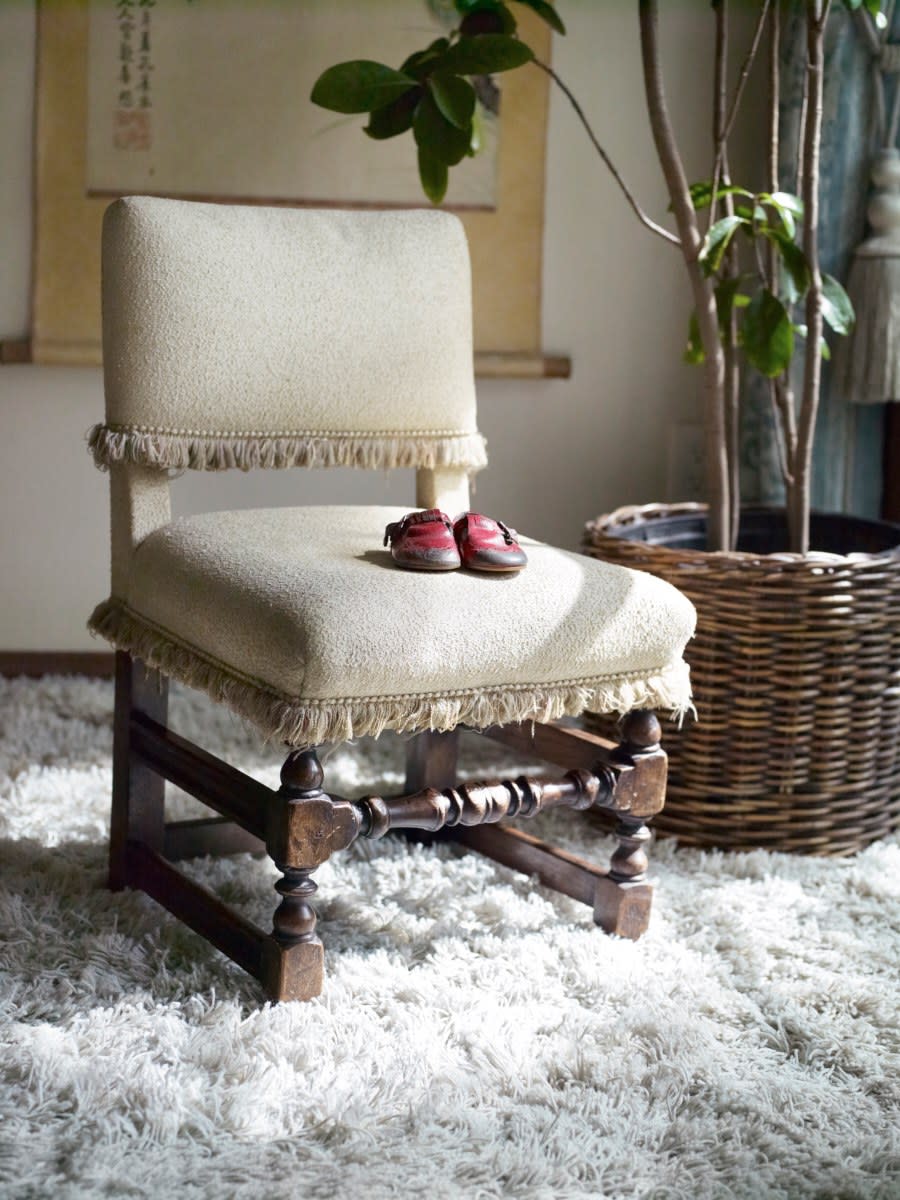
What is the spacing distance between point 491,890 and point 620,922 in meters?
0.17

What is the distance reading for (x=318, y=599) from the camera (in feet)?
4.31

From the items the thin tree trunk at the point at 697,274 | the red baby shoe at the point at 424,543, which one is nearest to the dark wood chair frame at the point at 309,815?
the red baby shoe at the point at 424,543

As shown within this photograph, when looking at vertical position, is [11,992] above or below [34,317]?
below

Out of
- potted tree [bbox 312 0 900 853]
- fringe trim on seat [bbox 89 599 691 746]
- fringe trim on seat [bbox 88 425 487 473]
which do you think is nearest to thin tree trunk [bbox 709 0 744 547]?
potted tree [bbox 312 0 900 853]

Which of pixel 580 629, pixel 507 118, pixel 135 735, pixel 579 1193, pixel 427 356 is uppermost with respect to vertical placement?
pixel 507 118

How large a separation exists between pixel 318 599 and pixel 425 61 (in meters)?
0.93

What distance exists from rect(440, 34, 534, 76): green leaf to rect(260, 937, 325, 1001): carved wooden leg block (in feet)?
3.63

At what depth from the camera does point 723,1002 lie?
1.45m

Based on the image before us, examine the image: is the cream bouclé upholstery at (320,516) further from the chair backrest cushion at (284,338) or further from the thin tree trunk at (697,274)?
the thin tree trunk at (697,274)

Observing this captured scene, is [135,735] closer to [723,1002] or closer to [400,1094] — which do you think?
A: [400,1094]

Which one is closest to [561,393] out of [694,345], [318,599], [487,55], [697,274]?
[694,345]

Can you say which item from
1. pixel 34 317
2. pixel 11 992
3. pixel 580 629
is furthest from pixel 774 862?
pixel 34 317

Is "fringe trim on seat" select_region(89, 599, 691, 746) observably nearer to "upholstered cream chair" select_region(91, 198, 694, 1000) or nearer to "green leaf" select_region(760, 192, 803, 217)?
"upholstered cream chair" select_region(91, 198, 694, 1000)

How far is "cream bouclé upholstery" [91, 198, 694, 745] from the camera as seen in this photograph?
52.4 inches
